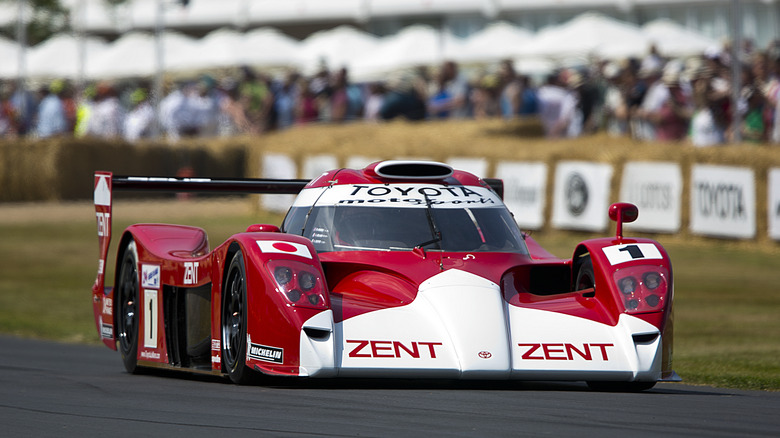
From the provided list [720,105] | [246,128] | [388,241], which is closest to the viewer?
[388,241]

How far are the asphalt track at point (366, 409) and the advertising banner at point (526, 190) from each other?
13.9 m

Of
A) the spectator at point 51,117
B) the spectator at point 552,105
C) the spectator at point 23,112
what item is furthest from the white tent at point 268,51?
the spectator at point 552,105

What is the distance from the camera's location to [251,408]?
6652 millimetres

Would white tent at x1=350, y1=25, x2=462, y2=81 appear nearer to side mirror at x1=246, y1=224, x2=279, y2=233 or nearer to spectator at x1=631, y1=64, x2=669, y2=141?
spectator at x1=631, y1=64, x2=669, y2=141

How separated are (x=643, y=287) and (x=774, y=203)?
37.2 ft

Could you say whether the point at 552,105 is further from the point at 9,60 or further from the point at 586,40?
the point at 9,60

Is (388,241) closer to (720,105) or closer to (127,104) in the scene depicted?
(720,105)

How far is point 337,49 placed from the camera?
3881 cm

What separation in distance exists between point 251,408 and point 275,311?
32.4 inches

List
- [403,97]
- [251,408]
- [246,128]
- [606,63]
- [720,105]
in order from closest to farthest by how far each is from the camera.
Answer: [251,408], [720,105], [606,63], [403,97], [246,128]

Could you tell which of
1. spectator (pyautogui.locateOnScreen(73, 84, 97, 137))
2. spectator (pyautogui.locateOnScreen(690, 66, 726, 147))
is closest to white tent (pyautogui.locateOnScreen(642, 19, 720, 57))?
spectator (pyautogui.locateOnScreen(690, 66, 726, 147))

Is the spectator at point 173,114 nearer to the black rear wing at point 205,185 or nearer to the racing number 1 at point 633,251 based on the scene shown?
the black rear wing at point 205,185

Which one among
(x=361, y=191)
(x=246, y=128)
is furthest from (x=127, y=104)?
(x=361, y=191)

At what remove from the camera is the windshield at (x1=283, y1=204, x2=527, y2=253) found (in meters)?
Answer: 8.28
